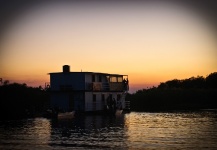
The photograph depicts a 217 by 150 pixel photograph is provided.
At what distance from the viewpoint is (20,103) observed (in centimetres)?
5666

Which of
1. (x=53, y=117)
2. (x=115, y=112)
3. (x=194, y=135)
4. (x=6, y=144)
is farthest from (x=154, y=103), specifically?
(x=6, y=144)

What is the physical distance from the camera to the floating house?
54.4 m

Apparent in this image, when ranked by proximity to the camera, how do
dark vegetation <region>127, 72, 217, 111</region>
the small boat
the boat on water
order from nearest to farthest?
the small boat < the boat on water < dark vegetation <region>127, 72, 217, 111</region>

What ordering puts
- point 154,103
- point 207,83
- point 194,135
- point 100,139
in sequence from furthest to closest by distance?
point 207,83, point 154,103, point 194,135, point 100,139

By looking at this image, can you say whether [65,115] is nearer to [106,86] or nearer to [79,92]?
[79,92]

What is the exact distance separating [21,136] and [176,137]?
461 inches

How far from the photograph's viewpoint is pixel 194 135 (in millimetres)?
28719

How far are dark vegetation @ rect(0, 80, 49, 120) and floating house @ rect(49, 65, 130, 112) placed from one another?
4.23 m

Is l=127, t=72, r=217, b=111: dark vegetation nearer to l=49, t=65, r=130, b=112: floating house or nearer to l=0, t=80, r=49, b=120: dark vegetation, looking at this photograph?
l=49, t=65, r=130, b=112: floating house

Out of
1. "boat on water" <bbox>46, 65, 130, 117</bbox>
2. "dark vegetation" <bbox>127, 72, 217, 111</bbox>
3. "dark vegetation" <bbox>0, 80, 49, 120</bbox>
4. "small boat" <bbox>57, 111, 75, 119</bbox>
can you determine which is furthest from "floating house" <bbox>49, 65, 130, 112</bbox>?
"dark vegetation" <bbox>127, 72, 217, 111</bbox>

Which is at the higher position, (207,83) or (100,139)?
(207,83)

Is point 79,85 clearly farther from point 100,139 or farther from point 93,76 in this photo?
point 100,139

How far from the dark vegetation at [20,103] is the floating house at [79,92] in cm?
423

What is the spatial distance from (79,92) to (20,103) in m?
9.24
